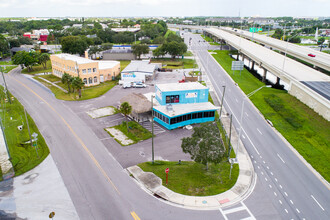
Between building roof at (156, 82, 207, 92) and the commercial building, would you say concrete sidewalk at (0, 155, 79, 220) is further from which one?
the commercial building

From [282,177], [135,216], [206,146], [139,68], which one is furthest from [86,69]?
[282,177]

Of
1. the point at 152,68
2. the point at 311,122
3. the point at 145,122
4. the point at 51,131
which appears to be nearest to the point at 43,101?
the point at 51,131

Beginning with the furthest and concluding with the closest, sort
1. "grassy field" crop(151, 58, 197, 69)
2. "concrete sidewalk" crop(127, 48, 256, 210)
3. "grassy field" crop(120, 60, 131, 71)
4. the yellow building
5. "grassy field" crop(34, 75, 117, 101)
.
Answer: "grassy field" crop(151, 58, 197, 69) → "grassy field" crop(120, 60, 131, 71) → the yellow building → "grassy field" crop(34, 75, 117, 101) → "concrete sidewalk" crop(127, 48, 256, 210)

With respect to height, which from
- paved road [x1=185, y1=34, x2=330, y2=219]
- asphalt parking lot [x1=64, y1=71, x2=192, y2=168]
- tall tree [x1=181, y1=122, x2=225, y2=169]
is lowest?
paved road [x1=185, y1=34, x2=330, y2=219]

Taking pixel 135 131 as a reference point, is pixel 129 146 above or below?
below

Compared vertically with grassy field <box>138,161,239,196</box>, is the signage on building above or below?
above

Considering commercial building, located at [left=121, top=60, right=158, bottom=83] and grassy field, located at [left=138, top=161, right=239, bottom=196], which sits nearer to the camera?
grassy field, located at [left=138, top=161, right=239, bottom=196]

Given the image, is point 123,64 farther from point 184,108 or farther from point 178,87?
point 184,108

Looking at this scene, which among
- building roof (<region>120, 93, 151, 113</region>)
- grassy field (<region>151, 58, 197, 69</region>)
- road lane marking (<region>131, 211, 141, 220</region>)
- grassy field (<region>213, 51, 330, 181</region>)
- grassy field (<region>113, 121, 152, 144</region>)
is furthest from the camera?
grassy field (<region>151, 58, 197, 69</region>)

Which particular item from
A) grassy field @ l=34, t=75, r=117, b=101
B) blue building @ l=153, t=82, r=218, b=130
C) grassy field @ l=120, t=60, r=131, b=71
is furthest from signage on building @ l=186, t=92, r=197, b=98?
grassy field @ l=120, t=60, r=131, b=71
